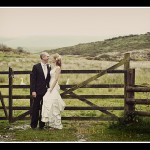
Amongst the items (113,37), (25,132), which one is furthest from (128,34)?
(25,132)

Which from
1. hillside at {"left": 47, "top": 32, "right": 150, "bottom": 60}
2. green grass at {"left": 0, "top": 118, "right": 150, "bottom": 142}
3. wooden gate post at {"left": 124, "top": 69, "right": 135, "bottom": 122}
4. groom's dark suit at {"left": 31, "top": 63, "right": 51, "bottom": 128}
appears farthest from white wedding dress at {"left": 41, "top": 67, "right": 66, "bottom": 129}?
hillside at {"left": 47, "top": 32, "right": 150, "bottom": 60}

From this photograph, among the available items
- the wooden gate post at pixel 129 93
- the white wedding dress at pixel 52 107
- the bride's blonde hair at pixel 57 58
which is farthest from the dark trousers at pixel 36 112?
the wooden gate post at pixel 129 93

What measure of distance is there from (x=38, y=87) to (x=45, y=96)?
0.31 metres

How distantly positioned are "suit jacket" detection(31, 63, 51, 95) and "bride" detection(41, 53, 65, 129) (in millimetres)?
132

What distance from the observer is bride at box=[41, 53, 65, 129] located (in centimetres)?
1114

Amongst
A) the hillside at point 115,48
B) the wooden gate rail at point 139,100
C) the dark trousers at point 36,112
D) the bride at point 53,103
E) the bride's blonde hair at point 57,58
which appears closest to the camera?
the wooden gate rail at point 139,100

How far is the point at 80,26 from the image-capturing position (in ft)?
44.2

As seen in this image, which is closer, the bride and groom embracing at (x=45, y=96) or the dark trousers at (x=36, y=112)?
the bride and groom embracing at (x=45, y=96)

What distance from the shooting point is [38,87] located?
1125cm

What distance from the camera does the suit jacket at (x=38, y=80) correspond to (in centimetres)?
1119

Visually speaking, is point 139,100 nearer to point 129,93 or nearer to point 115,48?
point 129,93

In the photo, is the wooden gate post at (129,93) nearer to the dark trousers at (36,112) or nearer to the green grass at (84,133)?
the green grass at (84,133)
